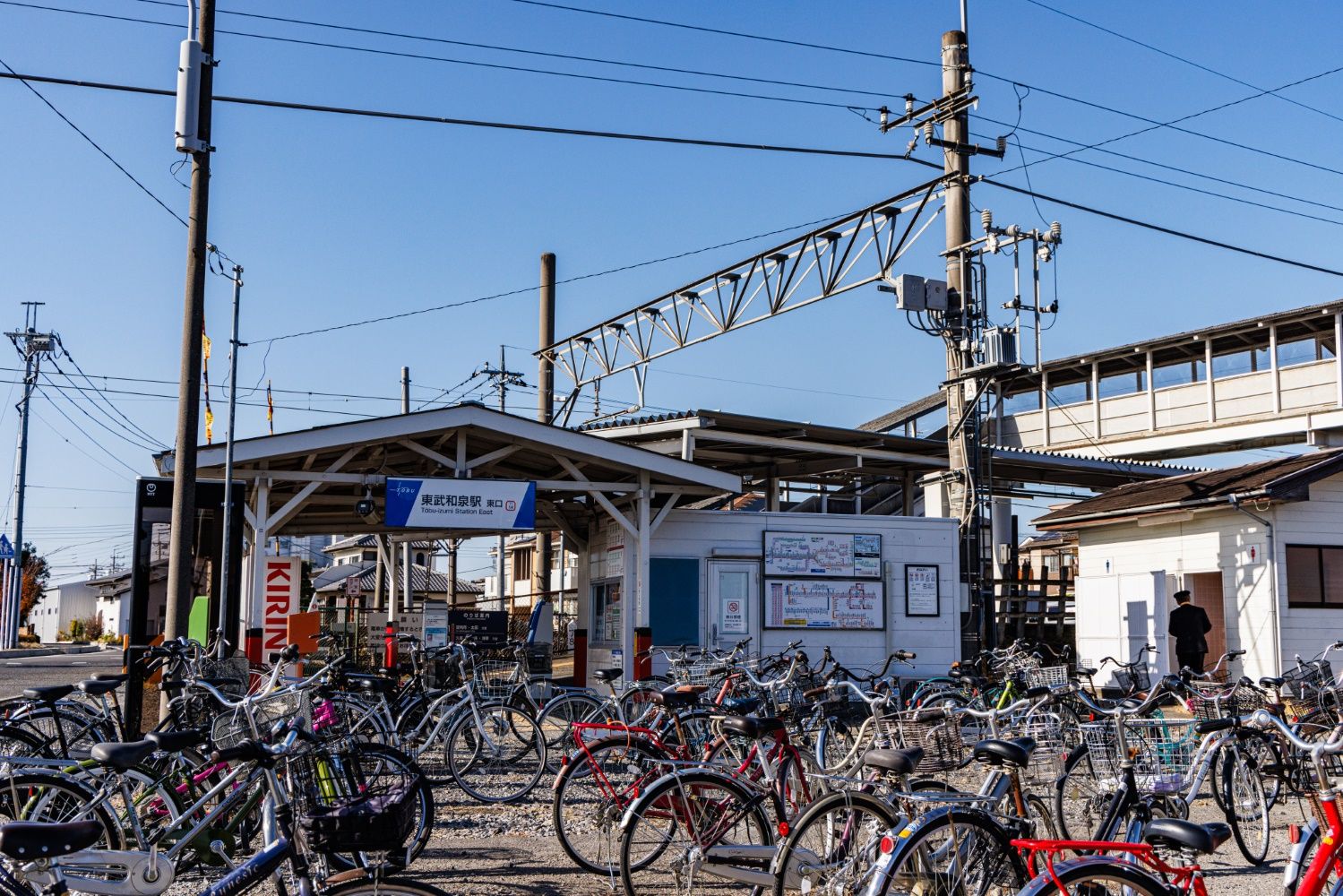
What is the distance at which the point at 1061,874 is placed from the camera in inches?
152

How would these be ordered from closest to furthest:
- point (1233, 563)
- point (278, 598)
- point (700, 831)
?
point (700, 831), point (278, 598), point (1233, 563)

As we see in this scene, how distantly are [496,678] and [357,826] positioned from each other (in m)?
5.65

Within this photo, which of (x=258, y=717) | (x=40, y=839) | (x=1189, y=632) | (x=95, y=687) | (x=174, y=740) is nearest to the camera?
(x=40, y=839)

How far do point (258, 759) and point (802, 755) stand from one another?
13.0ft

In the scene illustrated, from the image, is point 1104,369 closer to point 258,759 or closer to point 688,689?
point 688,689

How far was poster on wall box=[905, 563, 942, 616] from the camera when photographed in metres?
16.8

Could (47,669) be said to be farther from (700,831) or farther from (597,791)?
(700,831)

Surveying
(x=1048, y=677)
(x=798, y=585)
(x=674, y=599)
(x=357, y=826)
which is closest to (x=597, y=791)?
(x=357, y=826)

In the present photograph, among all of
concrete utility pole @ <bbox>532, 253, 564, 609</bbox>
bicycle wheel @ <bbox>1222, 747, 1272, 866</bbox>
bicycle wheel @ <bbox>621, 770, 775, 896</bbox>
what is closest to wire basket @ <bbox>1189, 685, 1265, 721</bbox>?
bicycle wheel @ <bbox>1222, 747, 1272, 866</bbox>

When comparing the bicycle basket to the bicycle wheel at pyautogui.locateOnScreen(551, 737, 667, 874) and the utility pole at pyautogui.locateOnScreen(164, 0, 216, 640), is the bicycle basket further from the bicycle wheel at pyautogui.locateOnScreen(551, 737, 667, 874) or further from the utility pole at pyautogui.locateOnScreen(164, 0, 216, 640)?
the utility pole at pyautogui.locateOnScreen(164, 0, 216, 640)

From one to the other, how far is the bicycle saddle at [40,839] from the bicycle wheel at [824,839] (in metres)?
2.84

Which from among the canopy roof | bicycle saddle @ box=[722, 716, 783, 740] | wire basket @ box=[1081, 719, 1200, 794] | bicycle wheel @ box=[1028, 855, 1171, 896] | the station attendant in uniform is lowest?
bicycle wheel @ box=[1028, 855, 1171, 896]

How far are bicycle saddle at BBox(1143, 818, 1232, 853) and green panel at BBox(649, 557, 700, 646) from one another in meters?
11.9

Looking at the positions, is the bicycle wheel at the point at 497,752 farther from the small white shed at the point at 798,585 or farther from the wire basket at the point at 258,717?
the small white shed at the point at 798,585
